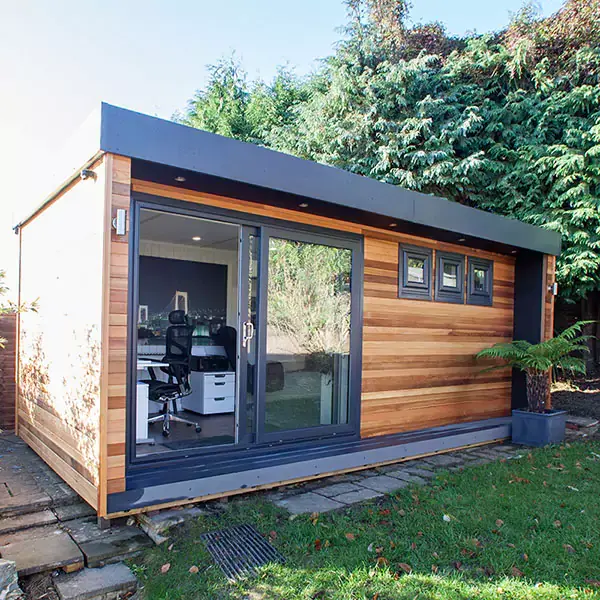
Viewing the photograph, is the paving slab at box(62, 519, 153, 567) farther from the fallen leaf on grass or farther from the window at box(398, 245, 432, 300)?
the window at box(398, 245, 432, 300)

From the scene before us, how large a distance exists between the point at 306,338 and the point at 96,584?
2681mm


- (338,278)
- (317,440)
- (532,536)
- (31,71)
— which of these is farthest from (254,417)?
(31,71)

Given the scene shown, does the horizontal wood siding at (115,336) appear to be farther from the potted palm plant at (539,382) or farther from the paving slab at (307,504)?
the potted palm plant at (539,382)

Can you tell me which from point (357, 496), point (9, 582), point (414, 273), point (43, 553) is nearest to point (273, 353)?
point (357, 496)

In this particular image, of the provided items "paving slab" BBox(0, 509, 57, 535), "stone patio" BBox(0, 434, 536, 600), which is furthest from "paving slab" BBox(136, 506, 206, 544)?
"paving slab" BBox(0, 509, 57, 535)

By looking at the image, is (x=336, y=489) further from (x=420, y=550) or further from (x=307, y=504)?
(x=420, y=550)

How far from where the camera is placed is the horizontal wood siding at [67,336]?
346cm

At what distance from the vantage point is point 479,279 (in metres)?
6.73

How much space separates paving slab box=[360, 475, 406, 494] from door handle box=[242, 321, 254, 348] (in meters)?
1.56

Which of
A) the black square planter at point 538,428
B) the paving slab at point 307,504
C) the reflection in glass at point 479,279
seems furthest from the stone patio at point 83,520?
the reflection in glass at point 479,279

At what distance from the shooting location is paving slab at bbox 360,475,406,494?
14.2 feet

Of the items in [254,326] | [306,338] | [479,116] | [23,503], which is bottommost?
[23,503]

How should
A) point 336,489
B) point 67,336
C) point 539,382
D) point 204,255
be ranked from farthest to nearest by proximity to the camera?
1. point 204,255
2. point 539,382
3. point 336,489
4. point 67,336

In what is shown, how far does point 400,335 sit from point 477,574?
9.85 feet
